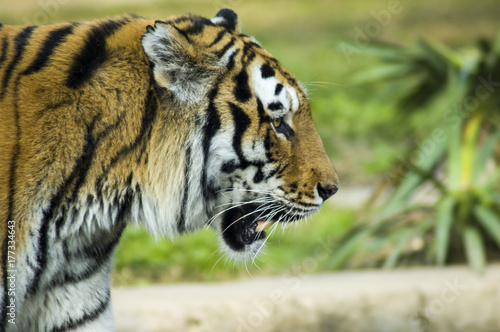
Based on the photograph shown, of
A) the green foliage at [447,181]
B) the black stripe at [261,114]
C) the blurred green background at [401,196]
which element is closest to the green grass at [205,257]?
the blurred green background at [401,196]

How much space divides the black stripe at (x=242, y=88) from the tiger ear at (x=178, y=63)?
0.26ft

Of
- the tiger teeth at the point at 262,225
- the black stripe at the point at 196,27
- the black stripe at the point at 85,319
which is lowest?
the black stripe at the point at 85,319

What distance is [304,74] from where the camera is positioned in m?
8.21

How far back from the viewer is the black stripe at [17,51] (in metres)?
2.04

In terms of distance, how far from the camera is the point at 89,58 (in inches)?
82.0

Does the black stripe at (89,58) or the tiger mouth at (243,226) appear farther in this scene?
the tiger mouth at (243,226)

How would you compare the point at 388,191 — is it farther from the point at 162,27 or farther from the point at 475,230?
the point at 162,27

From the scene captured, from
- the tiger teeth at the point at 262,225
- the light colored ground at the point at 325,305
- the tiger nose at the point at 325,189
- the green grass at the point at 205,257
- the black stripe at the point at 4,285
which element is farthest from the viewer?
the green grass at the point at 205,257

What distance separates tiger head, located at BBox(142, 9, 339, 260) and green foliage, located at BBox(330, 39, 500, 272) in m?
2.03

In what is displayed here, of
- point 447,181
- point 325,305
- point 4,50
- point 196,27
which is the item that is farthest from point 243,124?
point 447,181

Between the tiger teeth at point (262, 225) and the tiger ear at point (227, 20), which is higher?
the tiger ear at point (227, 20)

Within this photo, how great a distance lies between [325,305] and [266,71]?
1598mm

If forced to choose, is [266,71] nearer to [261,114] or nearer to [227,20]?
[261,114]

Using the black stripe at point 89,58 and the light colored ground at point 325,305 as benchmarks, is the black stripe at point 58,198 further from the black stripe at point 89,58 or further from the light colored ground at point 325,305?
the light colored ground at point 325,305
